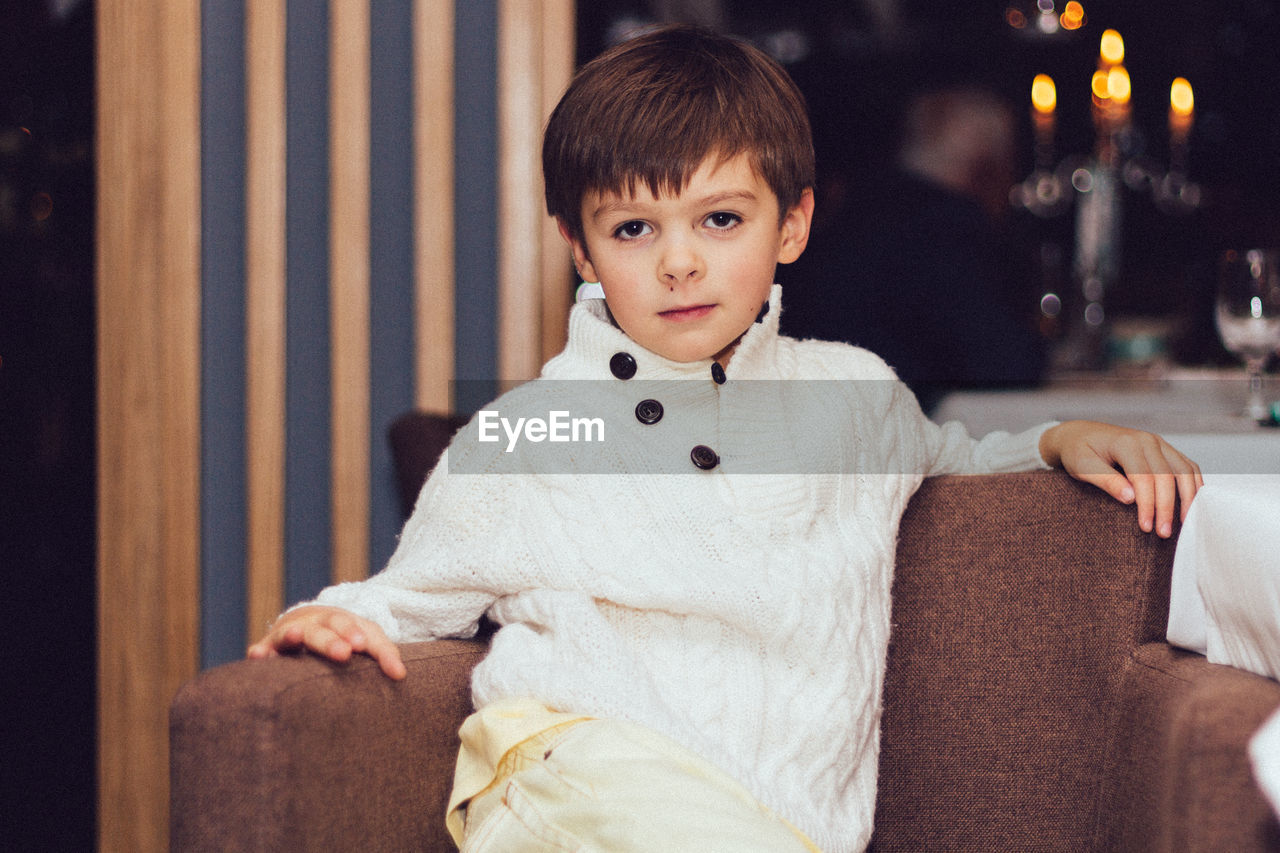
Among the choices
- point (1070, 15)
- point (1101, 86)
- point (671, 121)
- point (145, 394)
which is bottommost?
point (145, 394)

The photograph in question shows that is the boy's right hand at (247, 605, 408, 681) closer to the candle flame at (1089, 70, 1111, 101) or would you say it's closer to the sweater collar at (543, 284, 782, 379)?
the sweater collar at (543, 284, 782, 379)

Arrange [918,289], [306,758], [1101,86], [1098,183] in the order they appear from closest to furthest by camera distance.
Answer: [306,758] < [918,289] < [1101,86] < [1098,183]

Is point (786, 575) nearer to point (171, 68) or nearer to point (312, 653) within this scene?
point (312, 653)

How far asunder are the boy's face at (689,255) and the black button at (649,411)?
54mm

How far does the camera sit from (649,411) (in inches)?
41.3

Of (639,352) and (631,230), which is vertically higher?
(631,230)

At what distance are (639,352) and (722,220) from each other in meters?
0.15

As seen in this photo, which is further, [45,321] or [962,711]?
[45,321]

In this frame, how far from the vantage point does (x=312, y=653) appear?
880 millimetres

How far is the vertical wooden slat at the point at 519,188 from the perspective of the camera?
1.84m

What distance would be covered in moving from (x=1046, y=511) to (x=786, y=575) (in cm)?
27

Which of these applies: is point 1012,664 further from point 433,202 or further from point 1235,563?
point 433,202

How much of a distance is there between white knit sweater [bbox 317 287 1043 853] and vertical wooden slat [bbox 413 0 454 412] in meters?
0.80

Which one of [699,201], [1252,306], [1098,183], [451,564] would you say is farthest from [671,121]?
[1098,183]
